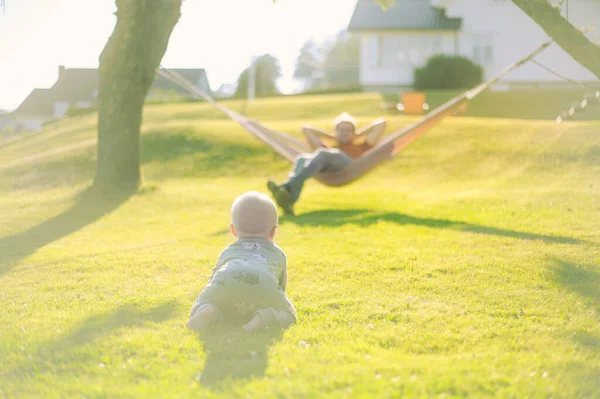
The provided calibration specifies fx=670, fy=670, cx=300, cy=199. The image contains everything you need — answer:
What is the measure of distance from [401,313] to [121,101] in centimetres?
589

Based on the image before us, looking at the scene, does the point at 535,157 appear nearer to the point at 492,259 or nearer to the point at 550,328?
the point at 492,259

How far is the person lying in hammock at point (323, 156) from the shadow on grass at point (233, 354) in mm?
4203

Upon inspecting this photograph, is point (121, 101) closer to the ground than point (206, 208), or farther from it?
farther from it

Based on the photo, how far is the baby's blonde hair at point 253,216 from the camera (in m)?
3.27

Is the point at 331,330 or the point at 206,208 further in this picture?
the point at 206,208

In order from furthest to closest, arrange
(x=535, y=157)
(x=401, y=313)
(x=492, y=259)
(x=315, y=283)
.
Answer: (x=535, y=157) < (x=492, y=259) < (x=315, y=283) < (x=401, y=313)

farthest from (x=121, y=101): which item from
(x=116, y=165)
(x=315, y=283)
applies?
(x=315, y=283)

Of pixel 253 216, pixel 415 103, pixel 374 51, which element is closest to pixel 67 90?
pixel 253 216

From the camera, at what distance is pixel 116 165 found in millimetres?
8594

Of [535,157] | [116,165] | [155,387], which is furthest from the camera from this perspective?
[535,157]

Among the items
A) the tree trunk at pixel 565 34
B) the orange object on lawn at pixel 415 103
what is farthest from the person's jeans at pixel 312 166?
the orange object on lawn at pixel 415 103

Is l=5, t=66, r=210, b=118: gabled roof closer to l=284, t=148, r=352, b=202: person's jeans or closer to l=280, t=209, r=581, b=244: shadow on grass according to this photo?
l=284, t=148, r=352, b=202: person's jeans

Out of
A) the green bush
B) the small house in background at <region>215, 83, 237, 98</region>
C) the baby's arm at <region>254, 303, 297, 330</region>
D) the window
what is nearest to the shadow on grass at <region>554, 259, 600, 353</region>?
the baby's arm at <region>254, 303, 297, 330</region>

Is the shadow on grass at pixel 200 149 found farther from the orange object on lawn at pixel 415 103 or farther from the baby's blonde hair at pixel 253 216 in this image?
the baby's blonde hair at pixel 253 216
